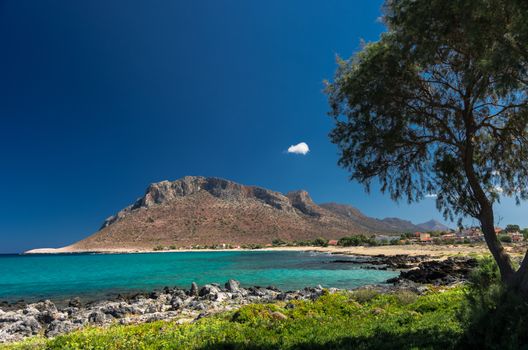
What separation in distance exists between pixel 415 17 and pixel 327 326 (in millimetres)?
10111

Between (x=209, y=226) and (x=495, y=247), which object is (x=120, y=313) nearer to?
(x=495, y=247)

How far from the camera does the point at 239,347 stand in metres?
9.89

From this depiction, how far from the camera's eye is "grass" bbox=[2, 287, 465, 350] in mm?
9531

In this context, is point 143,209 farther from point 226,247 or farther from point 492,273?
point 492,273

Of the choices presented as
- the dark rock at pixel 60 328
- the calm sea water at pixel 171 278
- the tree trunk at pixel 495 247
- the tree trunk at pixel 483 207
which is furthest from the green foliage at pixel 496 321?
the calm sea water at pixel 171 278

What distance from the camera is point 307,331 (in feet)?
36.6

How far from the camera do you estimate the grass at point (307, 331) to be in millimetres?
9531

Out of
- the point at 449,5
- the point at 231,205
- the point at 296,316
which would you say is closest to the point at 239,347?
the point at 296,316

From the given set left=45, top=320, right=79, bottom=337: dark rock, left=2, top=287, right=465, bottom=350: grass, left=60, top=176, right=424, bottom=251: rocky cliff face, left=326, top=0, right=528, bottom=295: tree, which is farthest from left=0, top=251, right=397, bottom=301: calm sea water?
left=60, top=176, right=424, bottom=251: rocky cliff face

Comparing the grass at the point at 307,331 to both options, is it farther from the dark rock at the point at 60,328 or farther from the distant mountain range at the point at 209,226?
the distant mountain range at the point at 209,226

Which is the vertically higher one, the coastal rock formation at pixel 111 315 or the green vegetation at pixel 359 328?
the green vegetation at pixel 359 328

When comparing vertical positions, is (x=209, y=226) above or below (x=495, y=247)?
above

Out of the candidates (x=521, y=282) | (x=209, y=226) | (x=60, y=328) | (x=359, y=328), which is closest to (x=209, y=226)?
(x=209, y=226)

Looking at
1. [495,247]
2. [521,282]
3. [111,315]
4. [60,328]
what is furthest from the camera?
[111,315]
